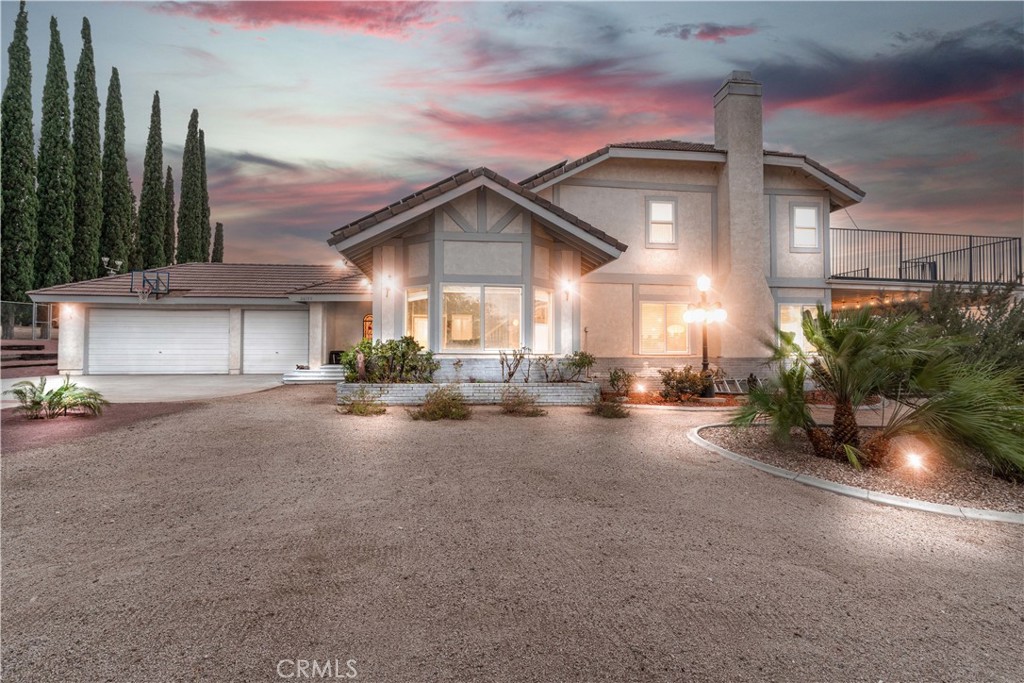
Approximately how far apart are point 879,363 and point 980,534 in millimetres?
2608

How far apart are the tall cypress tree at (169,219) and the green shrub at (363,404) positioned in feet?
110

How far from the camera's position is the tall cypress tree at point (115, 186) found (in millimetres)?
29656

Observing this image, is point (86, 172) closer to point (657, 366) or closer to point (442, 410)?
point (442, 410)

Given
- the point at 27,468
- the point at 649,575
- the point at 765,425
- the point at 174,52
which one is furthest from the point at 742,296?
the point at 174,52

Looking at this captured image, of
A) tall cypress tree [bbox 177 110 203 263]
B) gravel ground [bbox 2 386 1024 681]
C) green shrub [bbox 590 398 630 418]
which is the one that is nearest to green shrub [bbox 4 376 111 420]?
gravel ground [bbox 2 386 1024 681]

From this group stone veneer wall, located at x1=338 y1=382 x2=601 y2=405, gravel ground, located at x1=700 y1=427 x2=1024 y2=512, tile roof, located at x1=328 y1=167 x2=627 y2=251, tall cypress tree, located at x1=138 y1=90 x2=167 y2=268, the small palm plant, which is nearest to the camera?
gravel ground, located at x1=700 y1=427 x2=1024 y2=512

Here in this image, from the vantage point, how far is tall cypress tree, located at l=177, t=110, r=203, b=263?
119 ft

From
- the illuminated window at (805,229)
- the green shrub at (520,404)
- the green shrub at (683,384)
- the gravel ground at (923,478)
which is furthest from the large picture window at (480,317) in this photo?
the illuminated window at (805,229)

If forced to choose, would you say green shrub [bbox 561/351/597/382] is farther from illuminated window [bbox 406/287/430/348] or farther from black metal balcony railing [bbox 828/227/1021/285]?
black metal balcony railing [bbox 828/227/1021/285]

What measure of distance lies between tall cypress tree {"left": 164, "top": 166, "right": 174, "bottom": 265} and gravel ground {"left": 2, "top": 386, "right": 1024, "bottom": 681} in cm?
3673

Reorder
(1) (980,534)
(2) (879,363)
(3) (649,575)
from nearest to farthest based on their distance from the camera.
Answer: (3) (649,575) → (1) (980,534) → (2) (879,363)

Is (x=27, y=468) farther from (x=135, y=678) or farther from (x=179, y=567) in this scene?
(x=135, y=678)

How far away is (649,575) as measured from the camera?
10.9 feet

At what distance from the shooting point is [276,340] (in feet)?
65.1
